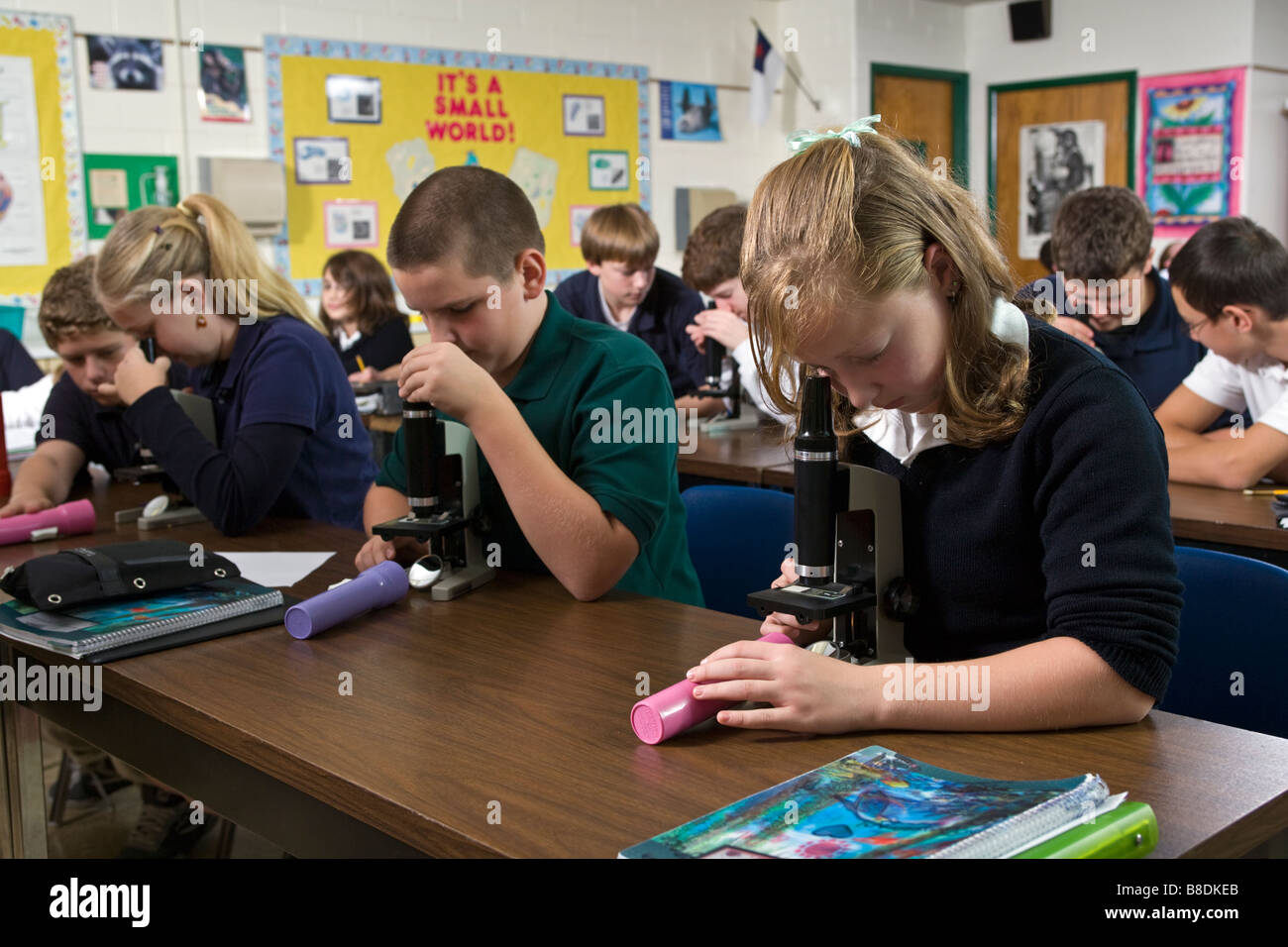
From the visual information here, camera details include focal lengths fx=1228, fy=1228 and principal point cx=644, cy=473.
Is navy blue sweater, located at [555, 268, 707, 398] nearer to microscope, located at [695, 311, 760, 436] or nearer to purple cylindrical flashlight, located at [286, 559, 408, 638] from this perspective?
microscope, located at [695, 311, 760, 436]

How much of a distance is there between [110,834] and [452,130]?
3.98 m

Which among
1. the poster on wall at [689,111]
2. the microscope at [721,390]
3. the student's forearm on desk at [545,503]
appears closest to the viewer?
the student's forearm on desk at [545,503]

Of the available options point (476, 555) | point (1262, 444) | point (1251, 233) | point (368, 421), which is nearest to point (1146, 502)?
point (476, 555)

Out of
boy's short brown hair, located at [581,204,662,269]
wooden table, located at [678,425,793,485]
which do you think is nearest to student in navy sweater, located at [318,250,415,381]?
boy's short brown hair, located at [581,204,662,269]

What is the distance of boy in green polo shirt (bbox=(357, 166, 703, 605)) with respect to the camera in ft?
5.26

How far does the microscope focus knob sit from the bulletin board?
584 centimetres

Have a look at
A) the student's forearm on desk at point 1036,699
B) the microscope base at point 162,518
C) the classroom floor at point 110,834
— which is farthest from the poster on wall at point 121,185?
the student's forearm on desk at point 1036,699

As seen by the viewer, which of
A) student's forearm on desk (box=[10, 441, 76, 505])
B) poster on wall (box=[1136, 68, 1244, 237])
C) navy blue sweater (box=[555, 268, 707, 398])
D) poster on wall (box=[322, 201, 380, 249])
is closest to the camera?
student's forearm on desk (box=[10, 441, 76, 505])

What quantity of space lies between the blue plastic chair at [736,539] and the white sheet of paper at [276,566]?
60 cm

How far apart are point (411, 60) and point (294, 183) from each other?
0.85 meters

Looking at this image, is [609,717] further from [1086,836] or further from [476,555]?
[476,555]

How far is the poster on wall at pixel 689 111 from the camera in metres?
6.72

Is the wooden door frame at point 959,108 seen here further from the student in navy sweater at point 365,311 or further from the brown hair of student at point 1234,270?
the brown hair of student at point 1234,270

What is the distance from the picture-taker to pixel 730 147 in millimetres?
7043
